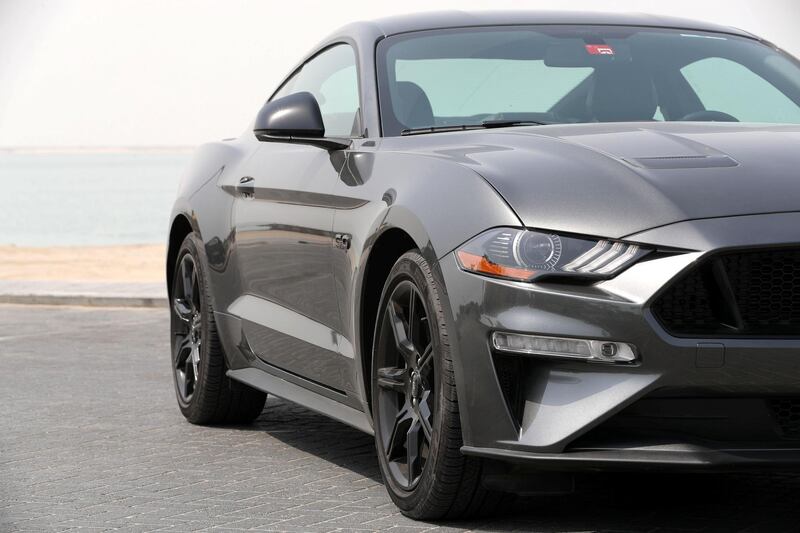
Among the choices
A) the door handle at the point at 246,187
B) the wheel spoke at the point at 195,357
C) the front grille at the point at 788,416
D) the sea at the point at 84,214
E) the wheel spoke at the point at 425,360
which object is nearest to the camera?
the front grille at the point at 788,416

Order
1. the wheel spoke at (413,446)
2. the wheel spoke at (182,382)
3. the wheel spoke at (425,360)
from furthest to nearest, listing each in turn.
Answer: the wheel spoke at (182,382)
the wheel spoke at (413,446)
the wheel spoke at (425,360)

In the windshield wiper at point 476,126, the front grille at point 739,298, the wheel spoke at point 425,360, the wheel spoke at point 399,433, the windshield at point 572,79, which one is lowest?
the wheel spoke at point 399,433

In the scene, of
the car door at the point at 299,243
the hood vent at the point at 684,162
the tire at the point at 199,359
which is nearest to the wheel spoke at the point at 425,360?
the car door at the point at 299,243

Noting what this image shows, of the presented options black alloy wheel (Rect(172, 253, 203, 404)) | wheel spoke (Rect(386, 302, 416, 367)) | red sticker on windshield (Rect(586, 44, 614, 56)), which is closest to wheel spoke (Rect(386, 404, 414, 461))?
wheel spoke (Rect(386, 302, 416, 367))

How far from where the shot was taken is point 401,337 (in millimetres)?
4879

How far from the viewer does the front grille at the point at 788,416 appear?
4.16 metres

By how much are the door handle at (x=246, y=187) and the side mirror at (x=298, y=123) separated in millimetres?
680

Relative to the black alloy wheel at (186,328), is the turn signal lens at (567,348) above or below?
above

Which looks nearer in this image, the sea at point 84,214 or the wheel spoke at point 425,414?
the wheel spoke at point 425,414

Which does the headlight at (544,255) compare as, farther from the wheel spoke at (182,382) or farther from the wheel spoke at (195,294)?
the wheel spoke at (182,382)

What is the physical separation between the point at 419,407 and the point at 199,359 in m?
2.62

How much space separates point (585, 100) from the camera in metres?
5.66

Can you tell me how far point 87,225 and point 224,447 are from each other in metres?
56.5

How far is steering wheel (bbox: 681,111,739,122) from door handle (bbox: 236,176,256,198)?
1816 mm
